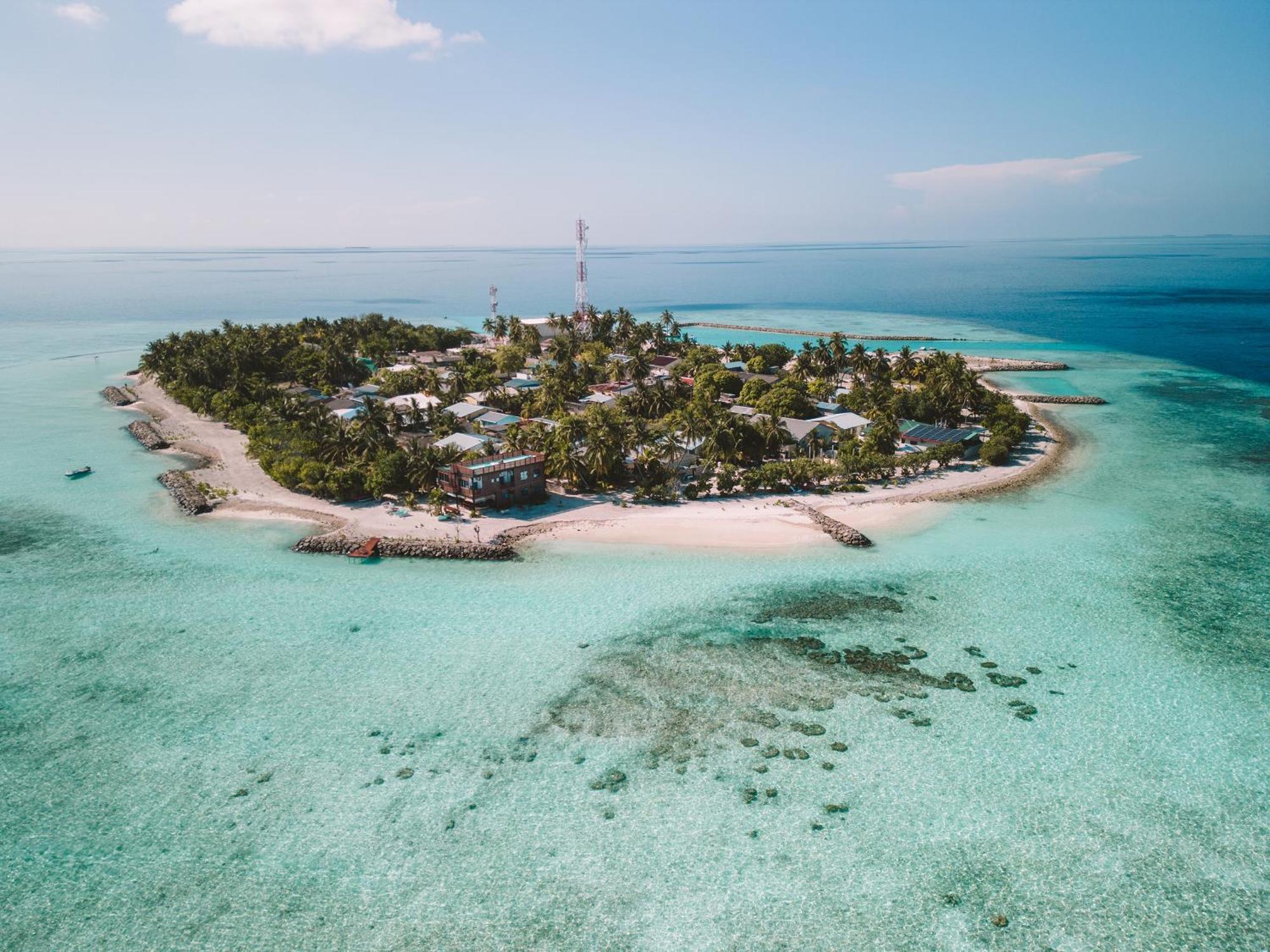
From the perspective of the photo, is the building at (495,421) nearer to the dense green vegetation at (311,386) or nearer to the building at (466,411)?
the building at (466,411)

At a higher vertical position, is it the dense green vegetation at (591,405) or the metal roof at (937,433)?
the dense green vegetation at (591,405)

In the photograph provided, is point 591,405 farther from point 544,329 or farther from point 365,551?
point 544,329

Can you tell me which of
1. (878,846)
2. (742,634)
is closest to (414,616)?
(742,634)

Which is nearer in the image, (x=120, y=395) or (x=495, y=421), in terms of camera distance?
(x=495, y=421)

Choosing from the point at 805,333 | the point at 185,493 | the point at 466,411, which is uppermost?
the point at 805,333

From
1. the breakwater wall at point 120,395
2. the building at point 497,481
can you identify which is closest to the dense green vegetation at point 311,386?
the building at point 497,481

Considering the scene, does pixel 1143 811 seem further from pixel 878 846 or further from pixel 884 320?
pixel 884 320

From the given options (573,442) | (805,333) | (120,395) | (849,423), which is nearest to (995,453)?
(849,423)

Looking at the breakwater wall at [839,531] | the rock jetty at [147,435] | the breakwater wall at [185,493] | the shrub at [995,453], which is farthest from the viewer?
the rock jetty at [147,435]
